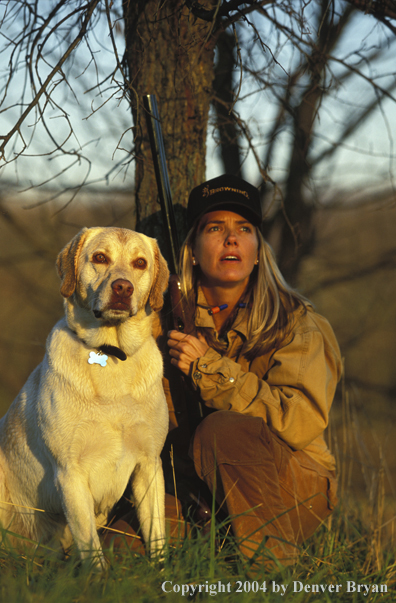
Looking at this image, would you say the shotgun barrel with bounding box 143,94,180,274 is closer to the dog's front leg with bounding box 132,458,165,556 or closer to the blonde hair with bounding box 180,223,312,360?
the blonde hair with bounding box 180,223,312,360

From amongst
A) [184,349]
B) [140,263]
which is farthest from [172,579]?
[140,263]

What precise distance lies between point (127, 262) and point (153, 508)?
132cm

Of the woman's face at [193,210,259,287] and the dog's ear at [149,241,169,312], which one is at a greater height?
the woman's face at [193,210,259,287]

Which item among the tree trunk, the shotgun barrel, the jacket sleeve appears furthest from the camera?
the tree trunk

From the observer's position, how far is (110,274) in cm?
269

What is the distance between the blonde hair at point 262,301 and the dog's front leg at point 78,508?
1.19 m

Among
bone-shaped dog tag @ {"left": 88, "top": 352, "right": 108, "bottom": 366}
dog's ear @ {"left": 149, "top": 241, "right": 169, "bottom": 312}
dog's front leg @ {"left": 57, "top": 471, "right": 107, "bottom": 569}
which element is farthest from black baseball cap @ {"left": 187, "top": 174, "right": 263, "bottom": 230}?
dog's front leg @ {"left": 57, "top": 471, "right": 107, "bottom": 569}

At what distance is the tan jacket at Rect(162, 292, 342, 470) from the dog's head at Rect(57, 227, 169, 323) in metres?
0.53

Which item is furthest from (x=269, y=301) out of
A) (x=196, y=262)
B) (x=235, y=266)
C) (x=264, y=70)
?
(x=264, y=70)

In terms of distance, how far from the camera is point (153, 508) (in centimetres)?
271

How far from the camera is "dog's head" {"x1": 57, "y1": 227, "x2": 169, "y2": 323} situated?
8.55ft

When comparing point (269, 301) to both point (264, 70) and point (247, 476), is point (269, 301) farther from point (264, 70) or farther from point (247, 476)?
point (264, 70)

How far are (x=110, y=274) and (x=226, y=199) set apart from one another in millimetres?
989

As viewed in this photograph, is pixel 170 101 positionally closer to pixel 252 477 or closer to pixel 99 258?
pixel 99 258
